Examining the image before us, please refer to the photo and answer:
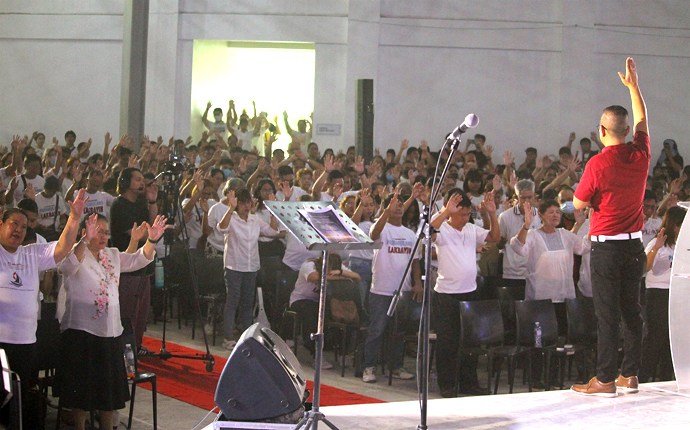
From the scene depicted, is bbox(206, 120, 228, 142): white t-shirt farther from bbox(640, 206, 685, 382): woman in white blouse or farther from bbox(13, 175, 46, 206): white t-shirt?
bbox(640, 206, 685, 382): woman in white blouse

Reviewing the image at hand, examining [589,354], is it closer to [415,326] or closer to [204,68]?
[415,326]

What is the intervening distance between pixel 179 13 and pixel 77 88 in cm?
239

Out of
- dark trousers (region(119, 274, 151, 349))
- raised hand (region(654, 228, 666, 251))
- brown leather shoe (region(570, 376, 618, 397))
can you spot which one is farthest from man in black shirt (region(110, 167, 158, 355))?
raised hand (region(654, 228, 666, 251))

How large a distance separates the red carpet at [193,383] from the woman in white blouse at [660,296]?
2.36m

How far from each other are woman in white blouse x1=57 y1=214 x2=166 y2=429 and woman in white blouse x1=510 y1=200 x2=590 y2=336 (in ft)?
11.5

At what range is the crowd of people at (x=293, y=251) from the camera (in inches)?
193

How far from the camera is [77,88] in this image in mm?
15117

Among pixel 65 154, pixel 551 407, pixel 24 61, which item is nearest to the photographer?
pixel 551 407

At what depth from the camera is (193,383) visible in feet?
21.5

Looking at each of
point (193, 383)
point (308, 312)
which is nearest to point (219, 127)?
point (308, 312)

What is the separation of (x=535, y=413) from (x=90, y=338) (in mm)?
2620

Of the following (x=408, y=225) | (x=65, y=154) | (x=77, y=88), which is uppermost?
(x=77, y=88)

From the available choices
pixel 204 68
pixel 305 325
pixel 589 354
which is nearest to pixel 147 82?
pixel 204 68

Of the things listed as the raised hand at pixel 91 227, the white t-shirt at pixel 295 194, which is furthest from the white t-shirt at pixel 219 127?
the raised hand at pixel 91 227
